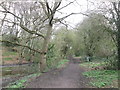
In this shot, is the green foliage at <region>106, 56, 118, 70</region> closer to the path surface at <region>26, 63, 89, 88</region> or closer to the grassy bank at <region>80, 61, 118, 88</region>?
the grassy bank at <region>80, 61, 118, 88</region>

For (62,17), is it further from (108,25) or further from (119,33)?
(119,33)

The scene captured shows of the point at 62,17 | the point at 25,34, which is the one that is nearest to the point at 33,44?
the point at 25,34

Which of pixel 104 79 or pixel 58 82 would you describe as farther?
pixel 104 79

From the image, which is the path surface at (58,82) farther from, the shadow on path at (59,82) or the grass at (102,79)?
the grass at (102,79)

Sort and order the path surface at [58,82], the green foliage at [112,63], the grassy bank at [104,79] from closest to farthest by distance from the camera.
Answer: the grassy bank at [104,79], the path surface at [58,82], the green foliage at [112,63]

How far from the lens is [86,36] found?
2491 centimetres

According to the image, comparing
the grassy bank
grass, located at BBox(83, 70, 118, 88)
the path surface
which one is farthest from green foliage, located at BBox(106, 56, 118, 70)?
the path surface

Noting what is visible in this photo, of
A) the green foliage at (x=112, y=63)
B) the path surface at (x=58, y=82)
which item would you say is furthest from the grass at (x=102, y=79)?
the green foliage at (x=112, y=63)

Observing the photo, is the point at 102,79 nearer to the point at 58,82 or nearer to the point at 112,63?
the point at 58,82

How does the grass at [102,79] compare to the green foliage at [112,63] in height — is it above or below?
below

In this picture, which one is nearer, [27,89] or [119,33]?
[27,89]

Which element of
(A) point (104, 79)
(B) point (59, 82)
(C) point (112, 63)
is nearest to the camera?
(B) point (59, 82)

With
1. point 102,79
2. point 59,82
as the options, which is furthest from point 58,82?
point 102,79

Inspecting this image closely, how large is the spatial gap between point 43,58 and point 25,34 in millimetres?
5854
